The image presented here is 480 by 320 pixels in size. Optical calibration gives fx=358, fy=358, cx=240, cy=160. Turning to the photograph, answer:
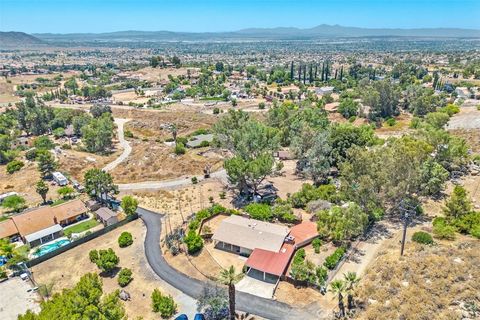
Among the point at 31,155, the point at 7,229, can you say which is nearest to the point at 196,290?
the point at 7,229

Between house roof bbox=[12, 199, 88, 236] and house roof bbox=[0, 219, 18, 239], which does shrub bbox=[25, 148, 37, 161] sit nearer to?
house roof bbox=[12, 199, 88, 236]

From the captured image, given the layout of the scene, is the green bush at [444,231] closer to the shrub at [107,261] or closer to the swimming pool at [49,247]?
the shrub at [107,261]

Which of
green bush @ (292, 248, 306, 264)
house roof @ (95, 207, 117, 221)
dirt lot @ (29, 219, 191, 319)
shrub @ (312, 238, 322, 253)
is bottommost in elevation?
dirt lot @ (29, 219, 191, 319)

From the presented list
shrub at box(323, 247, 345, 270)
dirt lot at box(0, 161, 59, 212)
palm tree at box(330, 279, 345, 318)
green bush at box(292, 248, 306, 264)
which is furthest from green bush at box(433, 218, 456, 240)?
dirt lot at box(0, 161, 59, 212)

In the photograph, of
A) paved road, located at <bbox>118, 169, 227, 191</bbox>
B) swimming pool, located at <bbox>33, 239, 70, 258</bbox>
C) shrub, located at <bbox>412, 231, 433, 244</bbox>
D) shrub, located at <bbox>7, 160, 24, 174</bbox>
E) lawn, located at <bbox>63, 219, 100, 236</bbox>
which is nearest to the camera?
shrub, located at <bbox>412, 231, 433, 244</bbox>

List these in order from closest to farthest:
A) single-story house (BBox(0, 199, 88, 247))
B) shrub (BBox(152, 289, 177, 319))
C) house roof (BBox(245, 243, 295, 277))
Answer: shrub (BBox(152, 289, 177, 319)), house roof (BBox(245, 243, 295, 277)), single-story house (BBox(0, 199, 88, 247))

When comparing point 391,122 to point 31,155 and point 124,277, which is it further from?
point 31,155
